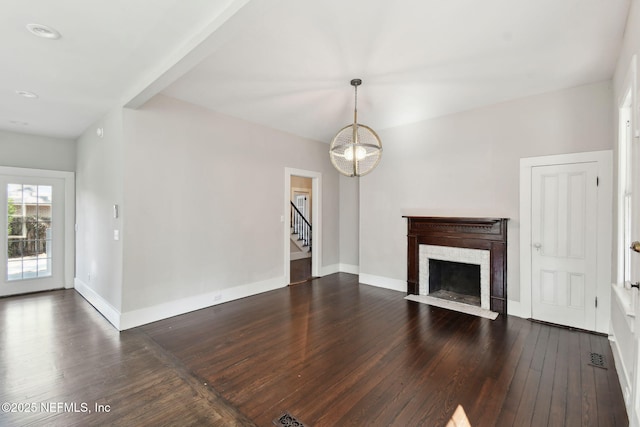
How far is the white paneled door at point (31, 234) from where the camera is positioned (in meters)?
4.70

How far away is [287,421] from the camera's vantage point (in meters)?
1.93

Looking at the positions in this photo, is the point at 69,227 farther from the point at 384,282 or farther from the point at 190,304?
the point at 384,282

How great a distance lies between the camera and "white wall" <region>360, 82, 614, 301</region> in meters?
3.48

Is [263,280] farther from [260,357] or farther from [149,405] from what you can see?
[149,405]

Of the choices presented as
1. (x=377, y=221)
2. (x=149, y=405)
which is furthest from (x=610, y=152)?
(x=149, y=405)

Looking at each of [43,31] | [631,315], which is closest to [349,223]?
[631,315]

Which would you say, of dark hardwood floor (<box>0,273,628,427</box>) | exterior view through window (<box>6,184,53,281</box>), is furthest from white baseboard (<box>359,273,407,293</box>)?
exterior view through window (<box>6,184,53,281</box>)

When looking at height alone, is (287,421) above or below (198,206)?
below

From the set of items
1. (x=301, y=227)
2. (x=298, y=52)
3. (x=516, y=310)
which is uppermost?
(x=298, y=52)

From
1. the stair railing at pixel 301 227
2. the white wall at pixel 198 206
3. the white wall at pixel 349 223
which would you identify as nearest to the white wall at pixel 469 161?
the white wall at pixel 349 223

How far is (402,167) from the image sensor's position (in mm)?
5059

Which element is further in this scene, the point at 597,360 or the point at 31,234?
the point at 31,234

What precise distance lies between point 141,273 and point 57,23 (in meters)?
2.62

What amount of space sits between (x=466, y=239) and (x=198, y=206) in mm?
3952
